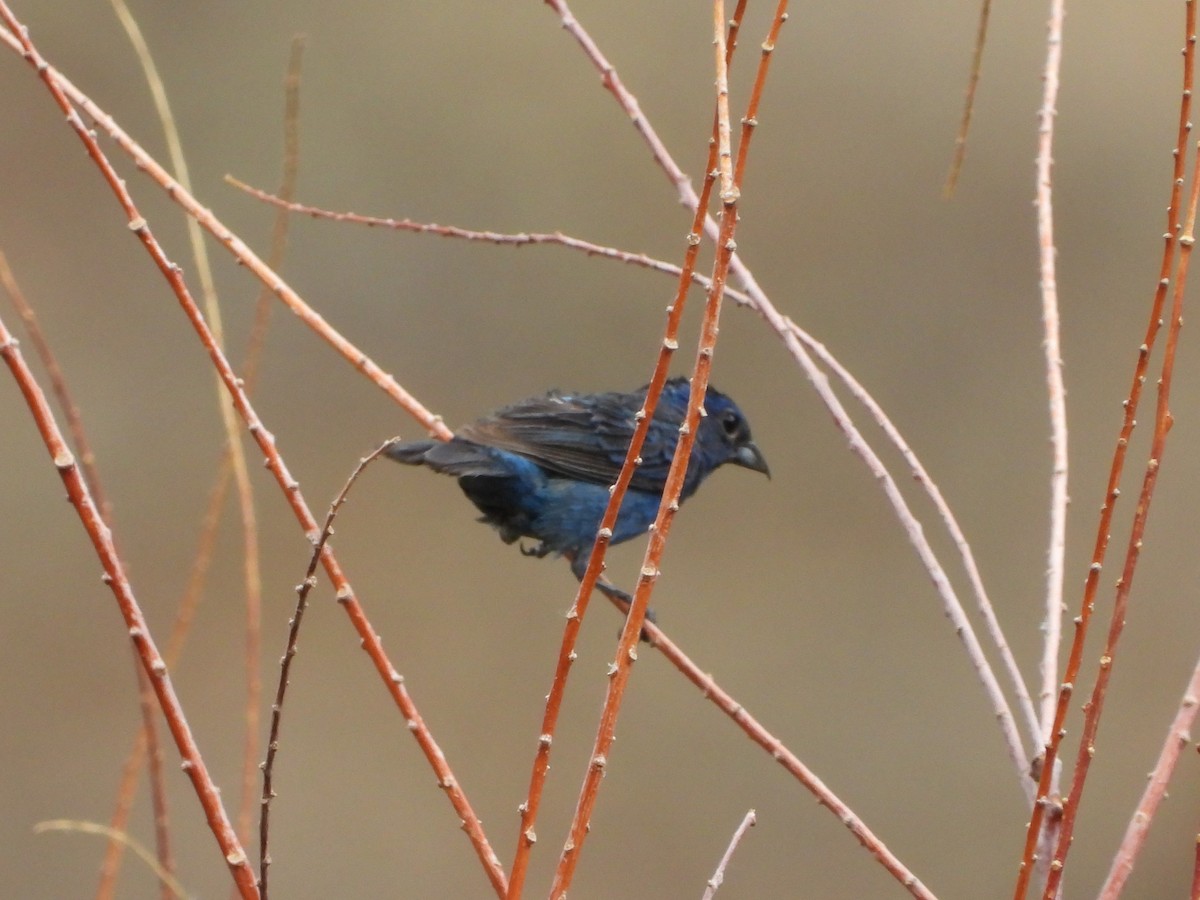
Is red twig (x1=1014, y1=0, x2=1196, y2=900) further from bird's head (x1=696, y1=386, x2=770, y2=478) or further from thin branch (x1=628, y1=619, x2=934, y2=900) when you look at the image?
bird's head (x1=696, y1=386, x2=770, y2=478)

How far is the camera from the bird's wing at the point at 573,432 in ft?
6.40

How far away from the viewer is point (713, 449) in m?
2.33

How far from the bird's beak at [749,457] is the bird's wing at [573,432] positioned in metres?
0.25

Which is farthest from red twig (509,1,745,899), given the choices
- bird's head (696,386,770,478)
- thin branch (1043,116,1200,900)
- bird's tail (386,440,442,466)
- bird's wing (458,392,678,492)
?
bird's head (696,386,770,478)

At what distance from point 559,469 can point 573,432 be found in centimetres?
8

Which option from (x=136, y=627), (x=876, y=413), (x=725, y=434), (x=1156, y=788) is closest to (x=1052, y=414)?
(x=876, y=413)

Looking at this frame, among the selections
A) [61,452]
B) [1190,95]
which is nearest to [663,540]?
[61,452]

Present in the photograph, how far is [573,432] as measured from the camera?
2.04 m

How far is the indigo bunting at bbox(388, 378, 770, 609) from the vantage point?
1.90 metres

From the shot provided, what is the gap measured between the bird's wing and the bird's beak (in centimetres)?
25

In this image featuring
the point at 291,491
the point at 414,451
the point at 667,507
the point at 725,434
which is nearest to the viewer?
the point at 667,507

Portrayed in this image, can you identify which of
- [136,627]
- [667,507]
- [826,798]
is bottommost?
[826,798]

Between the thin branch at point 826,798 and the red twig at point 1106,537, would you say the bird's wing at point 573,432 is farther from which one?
the red twig at point 1106,537

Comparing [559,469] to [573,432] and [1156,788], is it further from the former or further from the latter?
[1156,788]
